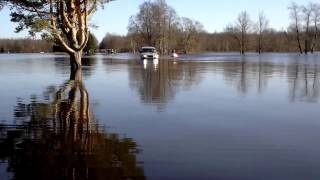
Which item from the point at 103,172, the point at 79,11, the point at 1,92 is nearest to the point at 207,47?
the point at 79,11

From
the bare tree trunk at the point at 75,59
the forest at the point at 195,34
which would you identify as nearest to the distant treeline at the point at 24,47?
the forest at the point at 195,34

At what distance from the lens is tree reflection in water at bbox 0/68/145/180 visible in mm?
6867

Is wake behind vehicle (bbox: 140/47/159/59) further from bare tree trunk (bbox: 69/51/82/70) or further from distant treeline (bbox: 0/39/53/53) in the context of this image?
distant treeline (bbox: 0/39/53/53)

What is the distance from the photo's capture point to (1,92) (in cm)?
1912

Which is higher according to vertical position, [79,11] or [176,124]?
[79,11]

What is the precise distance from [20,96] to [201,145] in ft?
34.6

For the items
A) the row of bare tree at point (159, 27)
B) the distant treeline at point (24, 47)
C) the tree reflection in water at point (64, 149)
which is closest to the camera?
the tree reflection in water at point (64, 149)

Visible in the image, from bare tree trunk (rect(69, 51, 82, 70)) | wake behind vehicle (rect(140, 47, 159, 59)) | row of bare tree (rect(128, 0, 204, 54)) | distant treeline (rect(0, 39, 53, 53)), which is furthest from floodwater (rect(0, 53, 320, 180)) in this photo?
distant treeline (rect(0, 39, 53, 53))

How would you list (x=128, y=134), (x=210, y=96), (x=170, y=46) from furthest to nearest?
1. (x=170, y=46)
2. (x=210, y=96)
3. (x=128, y=134)

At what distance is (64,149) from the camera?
8273mm

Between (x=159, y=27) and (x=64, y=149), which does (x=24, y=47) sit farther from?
(x=64, y=149)

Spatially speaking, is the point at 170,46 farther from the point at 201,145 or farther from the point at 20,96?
the point at 201,145

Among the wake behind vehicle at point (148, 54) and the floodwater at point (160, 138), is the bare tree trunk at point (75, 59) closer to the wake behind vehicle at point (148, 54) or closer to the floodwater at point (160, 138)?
the floodwater at point (160, 138)

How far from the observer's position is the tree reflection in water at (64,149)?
22.5ft
